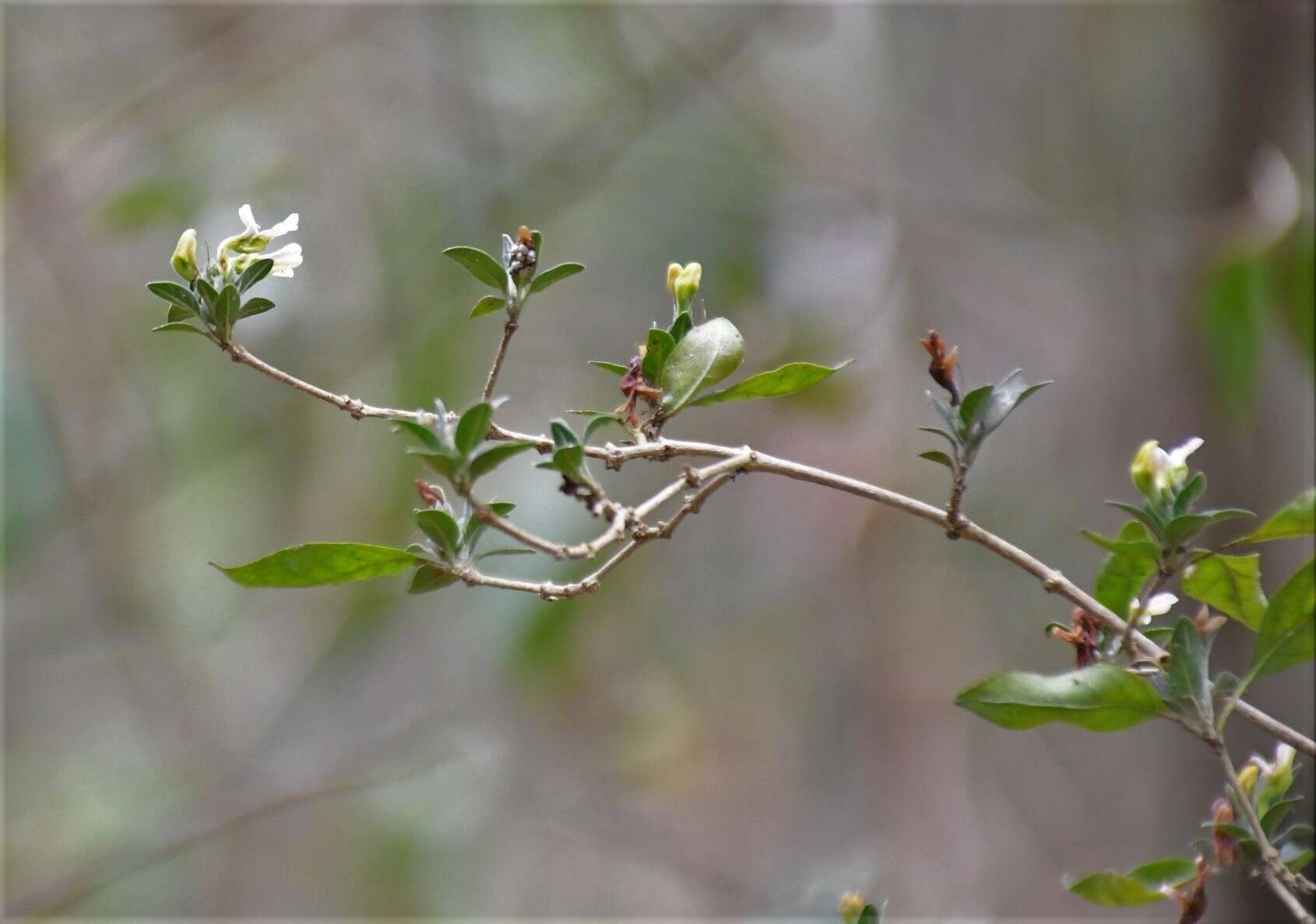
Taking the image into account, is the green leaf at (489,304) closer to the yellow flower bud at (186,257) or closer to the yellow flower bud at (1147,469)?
the yellow flower bud at (186,257)

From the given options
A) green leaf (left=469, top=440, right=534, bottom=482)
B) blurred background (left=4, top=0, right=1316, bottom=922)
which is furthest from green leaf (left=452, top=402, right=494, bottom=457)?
blurred background (left=4, top=0, right=1316, bottom=922)

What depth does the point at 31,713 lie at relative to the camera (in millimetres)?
2969

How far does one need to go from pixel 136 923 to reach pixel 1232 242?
229cm

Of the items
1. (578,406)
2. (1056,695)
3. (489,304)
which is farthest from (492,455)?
(578,406)

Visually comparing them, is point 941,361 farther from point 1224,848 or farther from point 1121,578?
point 1224,848

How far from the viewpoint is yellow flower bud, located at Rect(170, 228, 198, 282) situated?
1.69ft

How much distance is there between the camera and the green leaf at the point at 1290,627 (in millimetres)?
428

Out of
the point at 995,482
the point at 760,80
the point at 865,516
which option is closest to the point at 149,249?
the point at 760,80

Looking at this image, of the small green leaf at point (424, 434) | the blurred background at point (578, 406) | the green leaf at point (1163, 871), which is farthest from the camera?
the blurred background at point (578, 406)

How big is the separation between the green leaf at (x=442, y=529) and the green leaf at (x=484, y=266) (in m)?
0.11

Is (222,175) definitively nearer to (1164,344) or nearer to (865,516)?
(865,516)

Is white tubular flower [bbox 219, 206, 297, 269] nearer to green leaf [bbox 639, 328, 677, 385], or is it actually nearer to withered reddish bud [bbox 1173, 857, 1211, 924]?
green leaf [bbox 639, 328, 677, 385]

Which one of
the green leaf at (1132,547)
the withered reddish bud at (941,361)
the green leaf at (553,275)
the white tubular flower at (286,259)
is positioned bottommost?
the green leaf at (1132,547)

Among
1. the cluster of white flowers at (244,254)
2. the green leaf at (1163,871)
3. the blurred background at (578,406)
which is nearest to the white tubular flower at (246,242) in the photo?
the cluster of white flowers at (244,254)
